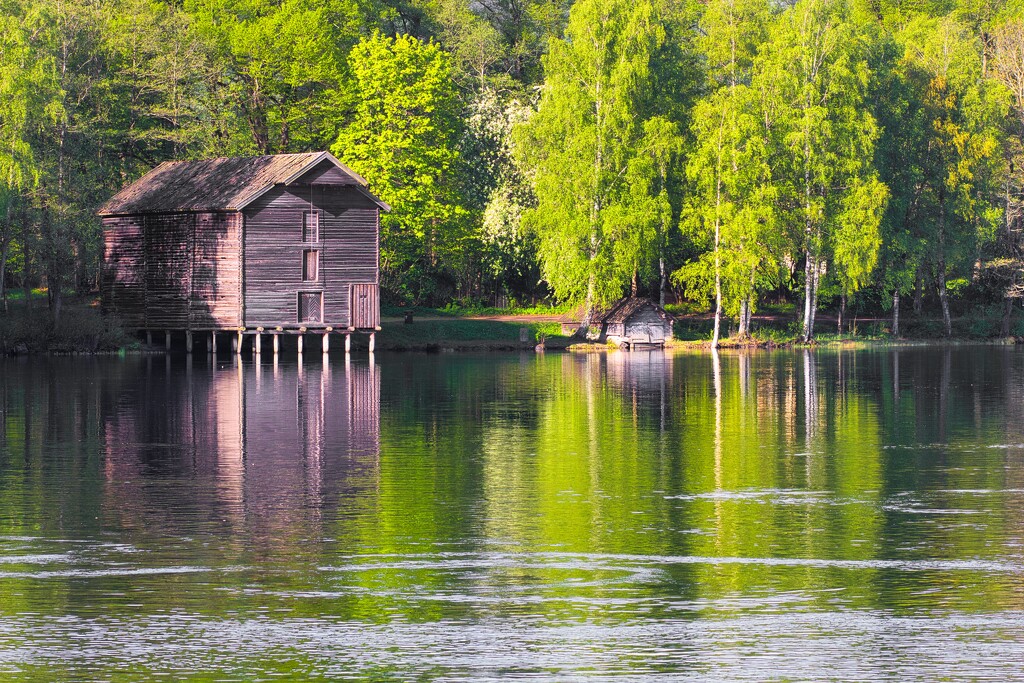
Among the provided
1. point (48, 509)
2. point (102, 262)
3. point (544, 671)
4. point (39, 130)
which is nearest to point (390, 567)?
point (544, 671)

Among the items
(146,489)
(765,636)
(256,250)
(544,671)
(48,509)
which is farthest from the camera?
(256,250)

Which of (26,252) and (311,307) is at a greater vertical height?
(26,252)

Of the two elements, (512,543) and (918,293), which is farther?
(918,293)

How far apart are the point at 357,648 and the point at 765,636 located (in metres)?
3.82

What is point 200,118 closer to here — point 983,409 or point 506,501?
point 983,409

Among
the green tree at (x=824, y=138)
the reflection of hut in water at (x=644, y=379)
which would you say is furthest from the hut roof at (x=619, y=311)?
the green tree at (x=824, y=138)

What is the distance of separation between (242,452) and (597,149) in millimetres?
51675

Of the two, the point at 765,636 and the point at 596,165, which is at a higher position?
the point at 596,165

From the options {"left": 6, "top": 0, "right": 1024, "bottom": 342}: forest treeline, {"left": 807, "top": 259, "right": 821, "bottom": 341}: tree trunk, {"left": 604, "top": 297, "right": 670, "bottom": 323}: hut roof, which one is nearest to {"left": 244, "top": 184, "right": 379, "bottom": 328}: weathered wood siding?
{"left": 6, "top": 0, "right": 1024, "bottom": 342}: forest treeline

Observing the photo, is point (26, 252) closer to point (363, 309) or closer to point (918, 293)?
point (363, 309)

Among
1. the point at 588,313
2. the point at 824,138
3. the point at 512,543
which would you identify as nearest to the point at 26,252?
the point at 588,313

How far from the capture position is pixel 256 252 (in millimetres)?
72812

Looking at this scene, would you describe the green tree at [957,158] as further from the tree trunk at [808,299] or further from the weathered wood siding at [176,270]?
the weathered wood siding at [176,270]

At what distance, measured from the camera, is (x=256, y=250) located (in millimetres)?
72812
